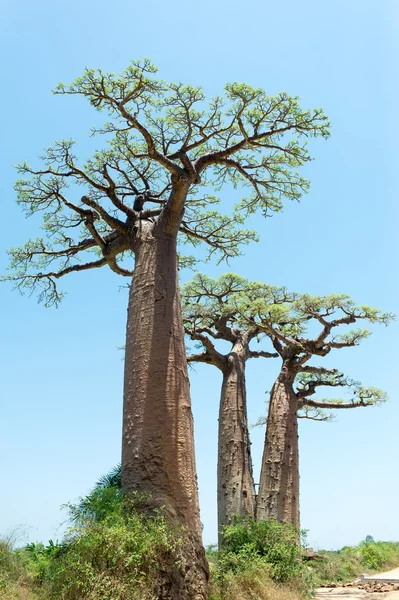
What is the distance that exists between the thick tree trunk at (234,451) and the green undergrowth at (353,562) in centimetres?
204

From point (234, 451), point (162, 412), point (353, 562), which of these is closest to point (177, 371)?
point (162, 412)

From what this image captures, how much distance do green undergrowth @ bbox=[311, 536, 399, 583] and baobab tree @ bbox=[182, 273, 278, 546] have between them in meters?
2.13

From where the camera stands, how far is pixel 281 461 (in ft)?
34.1

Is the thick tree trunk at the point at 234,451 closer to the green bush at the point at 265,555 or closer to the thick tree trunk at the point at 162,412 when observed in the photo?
the green bush at the point at 265,555

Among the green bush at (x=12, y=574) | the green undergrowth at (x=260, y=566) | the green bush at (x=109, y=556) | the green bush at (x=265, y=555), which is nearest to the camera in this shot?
the green bush at (x=109, y=556)

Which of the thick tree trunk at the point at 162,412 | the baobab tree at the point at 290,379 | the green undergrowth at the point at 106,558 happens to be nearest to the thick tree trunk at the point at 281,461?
the baobab tree at the point at 290,379

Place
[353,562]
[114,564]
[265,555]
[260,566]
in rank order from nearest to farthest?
[114,564] < [260,566] < [265,555] < [353,562]

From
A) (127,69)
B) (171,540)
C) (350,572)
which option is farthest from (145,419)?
(350,572)

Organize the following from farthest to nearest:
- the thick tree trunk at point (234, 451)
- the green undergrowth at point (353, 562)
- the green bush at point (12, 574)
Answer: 1. the green undergrowth at point (353, 562)
2. the thick tree trunk at point (234, 451)
3. the green bush at point (12, 574)

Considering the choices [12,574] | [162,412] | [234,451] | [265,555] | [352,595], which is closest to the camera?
[12,574]

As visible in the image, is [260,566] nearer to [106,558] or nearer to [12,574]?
[106,558]

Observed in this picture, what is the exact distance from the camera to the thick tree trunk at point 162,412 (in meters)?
5.30

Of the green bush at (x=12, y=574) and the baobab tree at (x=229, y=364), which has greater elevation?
the baobab tree at (x=229, y=364)

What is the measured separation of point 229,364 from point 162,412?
220 inches
